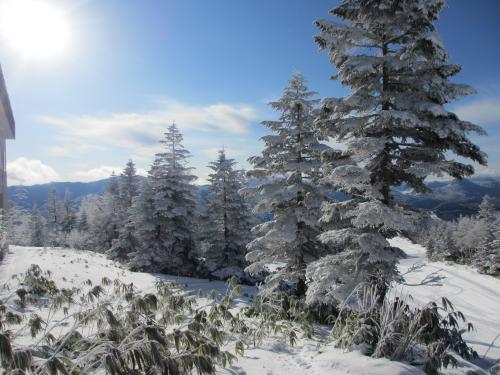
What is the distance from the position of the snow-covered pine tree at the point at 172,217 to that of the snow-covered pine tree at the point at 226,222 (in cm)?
135

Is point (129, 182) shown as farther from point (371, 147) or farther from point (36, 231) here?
point (371, 147)

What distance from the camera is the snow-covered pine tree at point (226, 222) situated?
2275 cm

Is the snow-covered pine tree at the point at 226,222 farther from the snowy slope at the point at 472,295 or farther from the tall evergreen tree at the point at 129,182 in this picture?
the tall evergreen tree at the point at 129,182

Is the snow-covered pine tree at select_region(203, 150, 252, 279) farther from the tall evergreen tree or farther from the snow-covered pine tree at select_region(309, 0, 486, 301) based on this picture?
the tall evergreen tree

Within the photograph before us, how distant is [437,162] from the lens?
24.8 ft

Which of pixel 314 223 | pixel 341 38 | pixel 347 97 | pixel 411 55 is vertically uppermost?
pixel 341 38

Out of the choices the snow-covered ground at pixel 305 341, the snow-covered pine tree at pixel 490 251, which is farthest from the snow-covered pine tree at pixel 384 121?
the snow-covered pine tree at pixel 490 251

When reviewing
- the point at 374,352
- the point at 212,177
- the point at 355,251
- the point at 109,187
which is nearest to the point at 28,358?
the point at 374,352

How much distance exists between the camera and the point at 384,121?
7.93 metres

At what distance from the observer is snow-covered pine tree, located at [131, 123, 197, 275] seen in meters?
22.6

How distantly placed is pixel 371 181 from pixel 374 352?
4.80 m

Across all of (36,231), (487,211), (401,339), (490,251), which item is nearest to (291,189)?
(401,339)

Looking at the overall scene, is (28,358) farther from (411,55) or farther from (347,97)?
(411,55)

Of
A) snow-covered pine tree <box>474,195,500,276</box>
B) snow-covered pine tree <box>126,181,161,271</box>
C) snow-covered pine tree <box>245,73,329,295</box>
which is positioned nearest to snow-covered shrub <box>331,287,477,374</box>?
snow-covered pine tree <box>245,73,329,295</box>
